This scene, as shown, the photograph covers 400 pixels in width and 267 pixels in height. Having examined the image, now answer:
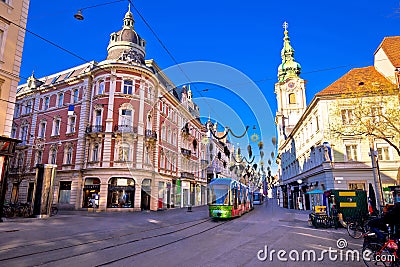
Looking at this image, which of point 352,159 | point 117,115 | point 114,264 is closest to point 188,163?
point 117,115

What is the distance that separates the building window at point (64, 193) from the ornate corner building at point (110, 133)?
0.12 metres

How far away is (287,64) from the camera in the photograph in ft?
235

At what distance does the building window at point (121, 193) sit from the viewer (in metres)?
28.7

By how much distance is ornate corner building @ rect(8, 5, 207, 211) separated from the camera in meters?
29.3

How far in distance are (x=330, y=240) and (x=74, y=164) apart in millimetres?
28527

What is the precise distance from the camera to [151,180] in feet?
103

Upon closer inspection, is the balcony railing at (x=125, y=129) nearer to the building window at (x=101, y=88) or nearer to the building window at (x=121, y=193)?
the building window at (x=101, y=88)

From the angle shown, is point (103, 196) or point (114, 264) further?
point (103, 196)

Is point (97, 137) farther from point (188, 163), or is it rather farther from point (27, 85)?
point (27, 85)

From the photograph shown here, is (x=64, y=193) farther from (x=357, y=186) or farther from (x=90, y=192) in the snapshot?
(x=357, y=186)

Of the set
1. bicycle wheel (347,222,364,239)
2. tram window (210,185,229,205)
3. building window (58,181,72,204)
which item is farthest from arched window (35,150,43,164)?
bicycle wheel (347,222,364,239)

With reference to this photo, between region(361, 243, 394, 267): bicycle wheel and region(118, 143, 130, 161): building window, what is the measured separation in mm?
25224

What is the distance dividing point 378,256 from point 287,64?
2784 inches

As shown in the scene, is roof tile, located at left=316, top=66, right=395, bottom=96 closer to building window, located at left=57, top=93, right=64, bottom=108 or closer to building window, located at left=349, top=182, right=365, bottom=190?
building window, located at left=349, top=182, right=365, bottom=190
